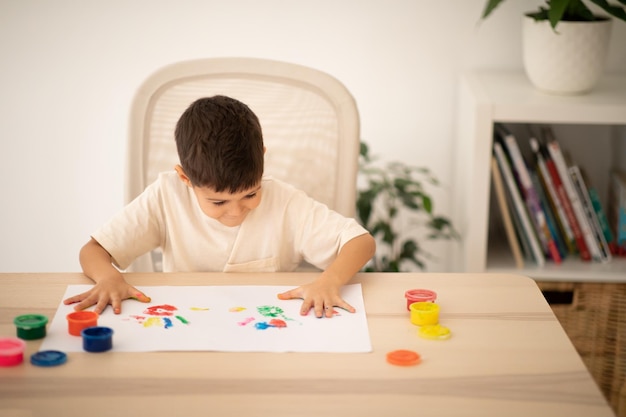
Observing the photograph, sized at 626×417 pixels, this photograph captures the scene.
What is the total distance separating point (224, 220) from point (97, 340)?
439 mm

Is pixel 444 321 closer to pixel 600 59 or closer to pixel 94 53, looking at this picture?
pixel 600 59

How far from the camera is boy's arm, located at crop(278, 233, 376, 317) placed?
4.16 feet

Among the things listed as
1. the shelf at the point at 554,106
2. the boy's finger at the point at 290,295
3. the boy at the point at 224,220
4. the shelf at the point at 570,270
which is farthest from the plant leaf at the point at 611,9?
the boy's finger at the point at 290,295

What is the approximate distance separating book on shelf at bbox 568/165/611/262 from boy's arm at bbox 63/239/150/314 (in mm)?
1240

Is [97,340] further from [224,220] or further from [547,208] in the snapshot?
[547,208]

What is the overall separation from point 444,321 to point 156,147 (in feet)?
2.40

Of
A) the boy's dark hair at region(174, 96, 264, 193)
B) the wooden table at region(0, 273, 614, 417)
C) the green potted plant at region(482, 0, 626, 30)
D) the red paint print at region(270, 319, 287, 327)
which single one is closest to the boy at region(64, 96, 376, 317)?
the boy's dark hair at region(174, 96, 264, 193)

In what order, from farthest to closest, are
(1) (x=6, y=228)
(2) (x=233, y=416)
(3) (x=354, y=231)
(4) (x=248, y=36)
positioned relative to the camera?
(1) (x=6, y=228), (4) (x=248, y=36), (3) (x=354, y=231), (2) (x=233, y=416)

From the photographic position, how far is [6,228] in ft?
8.50

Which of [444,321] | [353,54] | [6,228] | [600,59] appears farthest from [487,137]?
[6,228]

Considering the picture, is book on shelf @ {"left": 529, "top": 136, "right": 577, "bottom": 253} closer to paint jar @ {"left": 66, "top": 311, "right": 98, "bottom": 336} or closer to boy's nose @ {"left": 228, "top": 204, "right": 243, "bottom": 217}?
boy's nose @ {"left": 228, "top": 204, "right": 243, "bottom": 217}

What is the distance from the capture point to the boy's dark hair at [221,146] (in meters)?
1.40

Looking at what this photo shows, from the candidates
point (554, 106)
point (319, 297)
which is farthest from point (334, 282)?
point (554, 106)

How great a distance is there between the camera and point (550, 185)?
2160mm
